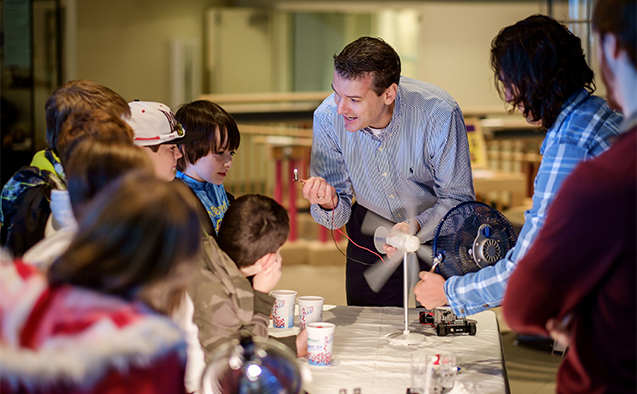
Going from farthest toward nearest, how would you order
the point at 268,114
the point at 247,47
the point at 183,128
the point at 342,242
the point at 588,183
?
1. the point at 247,47
2. the point at 268,114
3. the point at 342,242
4. the point at 183,128
5. the point at 588,183

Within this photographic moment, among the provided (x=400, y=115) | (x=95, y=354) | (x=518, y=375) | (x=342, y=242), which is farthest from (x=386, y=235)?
(x=342, y=242)

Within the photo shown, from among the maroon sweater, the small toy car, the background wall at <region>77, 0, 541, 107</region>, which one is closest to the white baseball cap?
the small toy car

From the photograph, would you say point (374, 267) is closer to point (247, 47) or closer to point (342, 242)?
point (342, 242)

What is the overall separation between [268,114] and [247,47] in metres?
2.39

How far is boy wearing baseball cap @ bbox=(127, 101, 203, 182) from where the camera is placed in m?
1.91

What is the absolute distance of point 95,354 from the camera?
0.84m

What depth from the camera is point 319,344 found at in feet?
5.39

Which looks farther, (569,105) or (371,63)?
(371,63)

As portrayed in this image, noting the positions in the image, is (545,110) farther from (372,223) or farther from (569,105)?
(372,223)

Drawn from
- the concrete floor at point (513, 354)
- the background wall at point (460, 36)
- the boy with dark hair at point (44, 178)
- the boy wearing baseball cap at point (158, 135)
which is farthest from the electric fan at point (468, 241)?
the background wall at point (460, 36)

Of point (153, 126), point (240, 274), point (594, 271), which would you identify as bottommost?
point (240, 274)

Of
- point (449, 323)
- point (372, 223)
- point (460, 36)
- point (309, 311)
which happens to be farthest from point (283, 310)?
point (460, 36)

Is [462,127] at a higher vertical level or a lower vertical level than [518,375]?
higher

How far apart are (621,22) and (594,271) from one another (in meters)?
0.42
